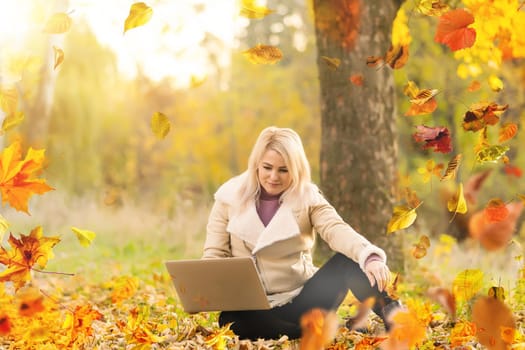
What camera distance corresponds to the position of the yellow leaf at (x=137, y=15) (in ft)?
10.1

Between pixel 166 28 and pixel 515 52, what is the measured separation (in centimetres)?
324

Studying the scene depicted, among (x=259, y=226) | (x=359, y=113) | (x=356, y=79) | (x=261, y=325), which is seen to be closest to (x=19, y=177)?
(x=259, y=226)

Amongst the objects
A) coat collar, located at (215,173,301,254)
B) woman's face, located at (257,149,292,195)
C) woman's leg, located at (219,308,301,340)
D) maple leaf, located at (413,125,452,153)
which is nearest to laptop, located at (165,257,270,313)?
woman's leg, located at (219,308,301,340)

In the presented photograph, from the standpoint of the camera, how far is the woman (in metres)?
3.79

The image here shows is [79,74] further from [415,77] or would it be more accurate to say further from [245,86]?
[415,77]

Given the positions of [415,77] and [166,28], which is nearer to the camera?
[166,28]

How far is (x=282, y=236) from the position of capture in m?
3.79

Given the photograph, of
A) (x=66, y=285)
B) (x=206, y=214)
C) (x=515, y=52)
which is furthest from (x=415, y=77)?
(x=66, y=285)

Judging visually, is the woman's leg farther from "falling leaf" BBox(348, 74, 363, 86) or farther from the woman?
"falling leaf" BBox(348, 74, 363, 86)

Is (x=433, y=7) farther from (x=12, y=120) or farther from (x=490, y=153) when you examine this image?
(x=12, y=120)

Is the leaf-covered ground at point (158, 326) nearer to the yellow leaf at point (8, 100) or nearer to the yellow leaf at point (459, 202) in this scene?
the yellow leaf at point (459, 202)

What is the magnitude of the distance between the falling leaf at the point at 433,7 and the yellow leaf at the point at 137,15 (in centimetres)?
118

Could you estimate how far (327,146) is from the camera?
5.86 meters

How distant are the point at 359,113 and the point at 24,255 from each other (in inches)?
119
